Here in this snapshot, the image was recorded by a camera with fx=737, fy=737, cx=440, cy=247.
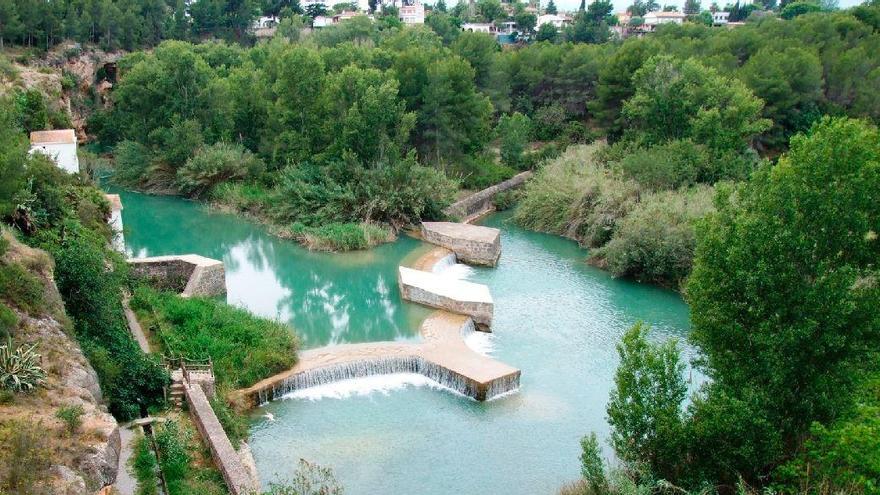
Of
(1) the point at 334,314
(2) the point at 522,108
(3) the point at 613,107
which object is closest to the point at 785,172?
(1) the point at 334,314

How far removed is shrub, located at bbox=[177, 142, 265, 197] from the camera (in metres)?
37.5

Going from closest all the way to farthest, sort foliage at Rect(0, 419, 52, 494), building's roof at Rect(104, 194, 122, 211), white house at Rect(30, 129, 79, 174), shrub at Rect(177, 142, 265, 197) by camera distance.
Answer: foliage at Rect(0, 419, 52, 494)
building's roof at Rect(104, 194, 122, 211)
white house at Rect(30, 129, 79, 174)
shrub at Rect(177, 142, 265, 197)

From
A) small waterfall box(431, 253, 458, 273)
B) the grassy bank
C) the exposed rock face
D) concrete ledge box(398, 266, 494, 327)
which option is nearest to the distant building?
the grassy bank

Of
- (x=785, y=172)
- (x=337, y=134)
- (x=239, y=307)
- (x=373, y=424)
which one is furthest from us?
(x=337, y=134)

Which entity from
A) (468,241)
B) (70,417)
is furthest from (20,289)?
(468,241)

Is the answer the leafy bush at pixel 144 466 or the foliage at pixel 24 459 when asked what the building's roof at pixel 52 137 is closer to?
the leafy bush at pixel 144 466

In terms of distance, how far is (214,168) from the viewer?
37.5m

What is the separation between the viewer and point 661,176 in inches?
1267

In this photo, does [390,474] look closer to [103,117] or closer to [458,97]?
[458,97]

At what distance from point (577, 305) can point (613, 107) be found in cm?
2304

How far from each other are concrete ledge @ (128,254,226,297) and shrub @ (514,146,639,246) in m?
15.9

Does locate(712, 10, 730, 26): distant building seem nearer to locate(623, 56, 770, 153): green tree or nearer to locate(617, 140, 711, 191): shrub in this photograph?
locate(623, 56, 770, 153): green tree

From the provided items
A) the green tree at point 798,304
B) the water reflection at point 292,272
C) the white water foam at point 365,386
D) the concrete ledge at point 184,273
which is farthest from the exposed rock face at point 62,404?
the green tree at point 798,304

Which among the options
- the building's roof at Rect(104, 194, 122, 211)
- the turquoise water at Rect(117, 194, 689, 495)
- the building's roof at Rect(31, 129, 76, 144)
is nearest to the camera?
the turquoise water at Rect(117, 194, 689, 495)
